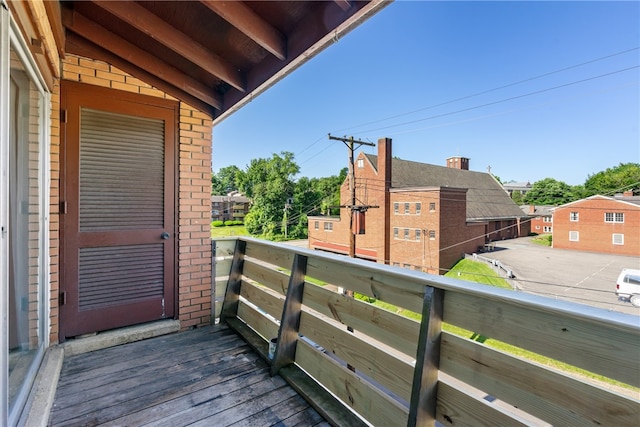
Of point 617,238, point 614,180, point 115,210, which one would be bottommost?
point 617,238

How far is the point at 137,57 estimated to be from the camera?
7.35ft

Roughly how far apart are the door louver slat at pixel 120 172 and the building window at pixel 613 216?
26034mm

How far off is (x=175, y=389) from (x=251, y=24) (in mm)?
2337

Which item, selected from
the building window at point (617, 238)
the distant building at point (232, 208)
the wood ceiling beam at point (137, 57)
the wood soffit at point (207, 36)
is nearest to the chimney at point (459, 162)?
the building window at point (617, 238)

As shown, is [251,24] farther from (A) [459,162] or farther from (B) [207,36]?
(A) [459,162]

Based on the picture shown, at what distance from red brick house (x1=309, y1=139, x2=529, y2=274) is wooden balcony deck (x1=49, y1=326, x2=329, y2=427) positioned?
11493mm

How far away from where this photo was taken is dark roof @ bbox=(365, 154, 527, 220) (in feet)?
64.5

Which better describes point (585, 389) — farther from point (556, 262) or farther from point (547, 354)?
point (556, 262)

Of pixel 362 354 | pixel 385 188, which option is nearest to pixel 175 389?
pixel 362 354

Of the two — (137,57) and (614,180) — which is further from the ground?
(614,180)

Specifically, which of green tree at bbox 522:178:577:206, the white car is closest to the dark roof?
green tree at bbox 522:178:577:206

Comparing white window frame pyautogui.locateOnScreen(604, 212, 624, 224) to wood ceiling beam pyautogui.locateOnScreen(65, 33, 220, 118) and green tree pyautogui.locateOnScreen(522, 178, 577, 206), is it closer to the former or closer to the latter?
green tree pyautogui.locateOnScreen(522, 178, 577, 206)

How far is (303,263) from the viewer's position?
201 centimetres

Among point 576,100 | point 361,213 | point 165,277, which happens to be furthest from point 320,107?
point 165,277
